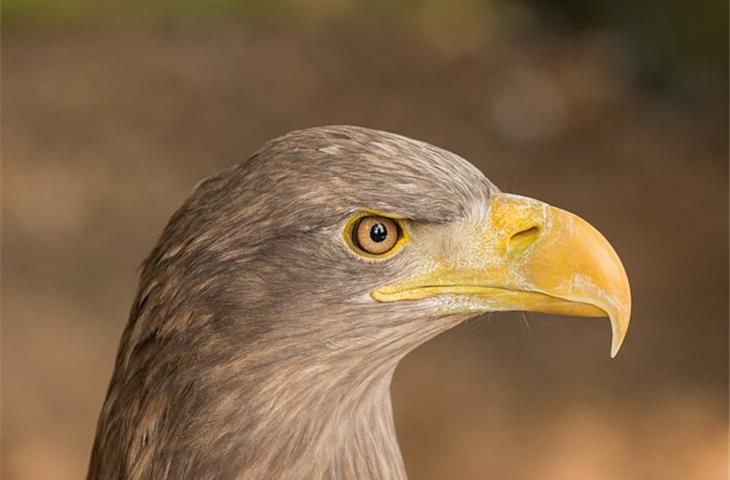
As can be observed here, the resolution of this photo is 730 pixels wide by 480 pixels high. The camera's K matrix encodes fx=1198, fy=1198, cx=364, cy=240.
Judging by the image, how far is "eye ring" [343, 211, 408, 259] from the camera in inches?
90.7

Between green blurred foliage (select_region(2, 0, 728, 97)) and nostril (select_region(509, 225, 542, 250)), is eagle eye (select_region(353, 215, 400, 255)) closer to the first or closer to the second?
nostril (select_region(509, 225, 542, 250))

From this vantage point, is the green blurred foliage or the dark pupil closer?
the dark pupil

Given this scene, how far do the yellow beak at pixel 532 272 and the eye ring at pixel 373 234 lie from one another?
8cm

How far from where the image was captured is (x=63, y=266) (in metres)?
7.21

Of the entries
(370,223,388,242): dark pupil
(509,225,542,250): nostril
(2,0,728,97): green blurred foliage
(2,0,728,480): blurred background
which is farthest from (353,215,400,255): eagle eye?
(2,0,728,97): green blurred foliage

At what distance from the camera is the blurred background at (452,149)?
247 inches

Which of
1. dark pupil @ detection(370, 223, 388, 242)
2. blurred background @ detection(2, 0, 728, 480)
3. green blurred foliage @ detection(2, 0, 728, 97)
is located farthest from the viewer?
green blurred foliage @ detection(2, 0, 728, 97)

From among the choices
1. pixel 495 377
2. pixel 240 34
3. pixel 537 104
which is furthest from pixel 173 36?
pixel 495 377

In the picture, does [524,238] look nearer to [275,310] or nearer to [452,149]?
[275,310]

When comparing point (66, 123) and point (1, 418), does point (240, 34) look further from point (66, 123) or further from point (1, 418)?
point (1, 418)

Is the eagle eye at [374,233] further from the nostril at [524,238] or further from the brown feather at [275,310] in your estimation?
the nostril at [524,238]

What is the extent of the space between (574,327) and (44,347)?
9.95 ft

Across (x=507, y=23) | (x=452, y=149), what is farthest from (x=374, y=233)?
(x=507, y=23)

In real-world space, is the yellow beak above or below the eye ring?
below
